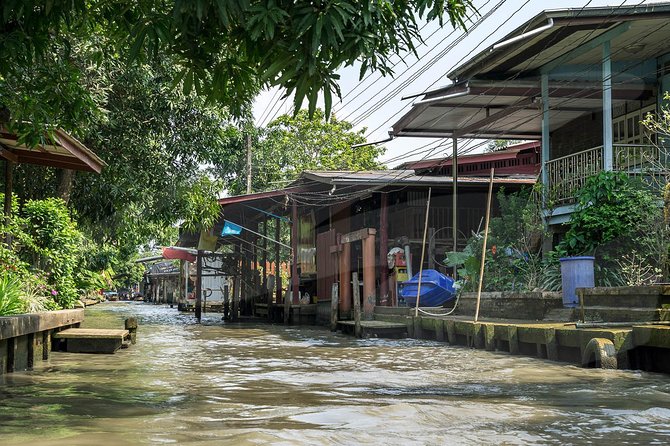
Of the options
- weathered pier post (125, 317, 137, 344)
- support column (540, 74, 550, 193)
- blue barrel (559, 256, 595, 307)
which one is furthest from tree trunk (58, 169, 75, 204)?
blue barrel (559, 256, 595, 307)

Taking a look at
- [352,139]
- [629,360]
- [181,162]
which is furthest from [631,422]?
[352,139]

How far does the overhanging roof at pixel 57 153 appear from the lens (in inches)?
406

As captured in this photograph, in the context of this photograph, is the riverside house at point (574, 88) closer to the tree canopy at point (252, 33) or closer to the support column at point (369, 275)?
the support column at point (369, 275)

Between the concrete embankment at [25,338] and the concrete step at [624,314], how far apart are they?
791 centimetres

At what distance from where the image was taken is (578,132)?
17.3 metres

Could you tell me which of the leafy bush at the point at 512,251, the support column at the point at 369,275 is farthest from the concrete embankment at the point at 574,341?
the support column at the point at 369,275

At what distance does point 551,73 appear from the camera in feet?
Result: 49.8

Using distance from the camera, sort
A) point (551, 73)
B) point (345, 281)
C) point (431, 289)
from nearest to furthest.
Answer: point (551, 73), point (431, 289), point (345, 281)

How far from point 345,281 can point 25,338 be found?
13003 mm

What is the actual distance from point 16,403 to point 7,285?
2521 millimetres

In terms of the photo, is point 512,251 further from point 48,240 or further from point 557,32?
point 48,240

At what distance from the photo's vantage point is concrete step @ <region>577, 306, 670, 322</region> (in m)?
9.67

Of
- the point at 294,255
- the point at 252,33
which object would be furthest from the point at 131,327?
the point at 252,33

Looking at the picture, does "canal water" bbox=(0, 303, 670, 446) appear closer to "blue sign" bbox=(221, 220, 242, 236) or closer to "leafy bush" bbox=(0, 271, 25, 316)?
"leafy bush" bbox=(0, 271, 25, 316)
